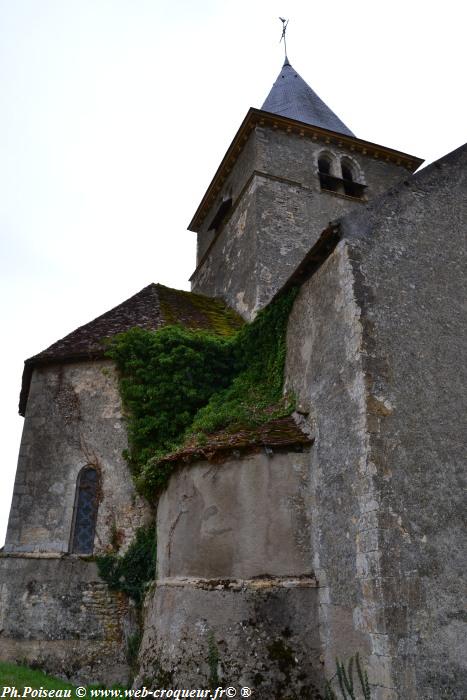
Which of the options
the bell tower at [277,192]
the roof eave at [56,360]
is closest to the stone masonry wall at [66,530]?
the roof eave at [56,360]

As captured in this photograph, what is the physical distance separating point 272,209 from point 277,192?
26.6 inches

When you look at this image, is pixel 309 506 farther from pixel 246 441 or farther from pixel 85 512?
pixel 85 512

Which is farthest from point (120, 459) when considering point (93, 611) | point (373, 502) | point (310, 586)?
point (373, 502)

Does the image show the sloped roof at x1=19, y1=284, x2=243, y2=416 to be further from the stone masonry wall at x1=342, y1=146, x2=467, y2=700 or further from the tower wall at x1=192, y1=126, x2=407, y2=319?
the stone masonry wall at x1=342, y1=146, x2=467, y2=700

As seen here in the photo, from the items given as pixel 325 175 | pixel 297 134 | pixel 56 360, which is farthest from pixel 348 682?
pixel 297 134

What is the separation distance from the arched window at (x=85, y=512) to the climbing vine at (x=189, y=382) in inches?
36.5

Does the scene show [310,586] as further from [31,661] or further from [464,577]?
[31,661]

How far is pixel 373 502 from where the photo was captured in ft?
21.7

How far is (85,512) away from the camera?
10211 mm

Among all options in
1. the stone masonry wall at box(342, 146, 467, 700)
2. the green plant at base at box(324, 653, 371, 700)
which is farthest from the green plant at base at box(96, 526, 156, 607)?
the stone masonry wall at box(342, 146, 467, 700)

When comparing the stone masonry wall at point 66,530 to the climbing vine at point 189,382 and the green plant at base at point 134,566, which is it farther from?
the climbing vine at point 189,382

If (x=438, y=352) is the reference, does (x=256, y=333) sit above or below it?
above

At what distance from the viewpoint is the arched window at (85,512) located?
9.98 metres

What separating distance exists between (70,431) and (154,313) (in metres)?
3.34
